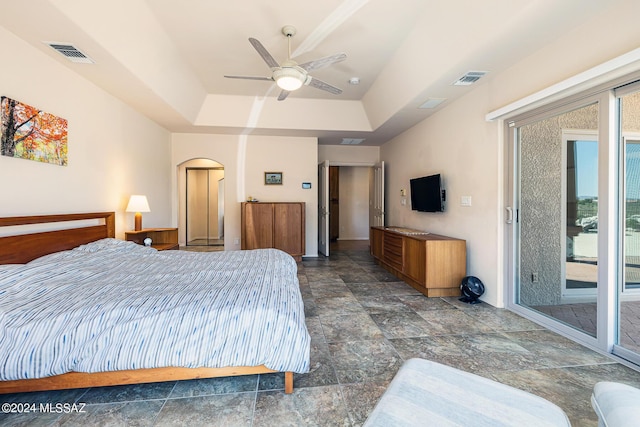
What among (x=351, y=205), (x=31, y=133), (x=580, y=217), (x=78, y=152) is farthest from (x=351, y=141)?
(x=31, y=133)

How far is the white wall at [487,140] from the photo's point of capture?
216cm

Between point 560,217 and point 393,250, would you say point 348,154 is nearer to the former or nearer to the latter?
point 393,250

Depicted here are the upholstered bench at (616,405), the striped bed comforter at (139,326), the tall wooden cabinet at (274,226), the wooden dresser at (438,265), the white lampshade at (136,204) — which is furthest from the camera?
the tall wooden cabinet at (274,226)

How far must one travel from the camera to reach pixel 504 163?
126 inches

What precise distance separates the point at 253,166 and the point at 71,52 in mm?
3486

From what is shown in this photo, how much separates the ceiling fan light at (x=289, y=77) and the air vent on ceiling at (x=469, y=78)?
1.78m

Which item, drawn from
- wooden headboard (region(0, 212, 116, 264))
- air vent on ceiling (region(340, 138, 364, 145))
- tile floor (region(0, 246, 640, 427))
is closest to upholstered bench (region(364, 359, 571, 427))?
tile floor (region(0, 246, 640, 427))

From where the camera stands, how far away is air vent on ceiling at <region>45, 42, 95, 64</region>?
8.38ft

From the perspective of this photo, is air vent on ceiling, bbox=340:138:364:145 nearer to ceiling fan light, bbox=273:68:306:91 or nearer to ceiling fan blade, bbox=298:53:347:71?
ceiling fan light, bbox=273:68:306:91

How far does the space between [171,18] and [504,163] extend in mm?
3875

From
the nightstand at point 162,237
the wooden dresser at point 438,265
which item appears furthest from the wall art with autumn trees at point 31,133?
the wooden dresser at point 438,265

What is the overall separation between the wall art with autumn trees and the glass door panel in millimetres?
4786

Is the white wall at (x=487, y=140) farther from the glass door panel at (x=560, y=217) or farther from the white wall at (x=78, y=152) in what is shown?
the white wall at (x=78, y=152)

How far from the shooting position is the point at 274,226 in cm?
564
